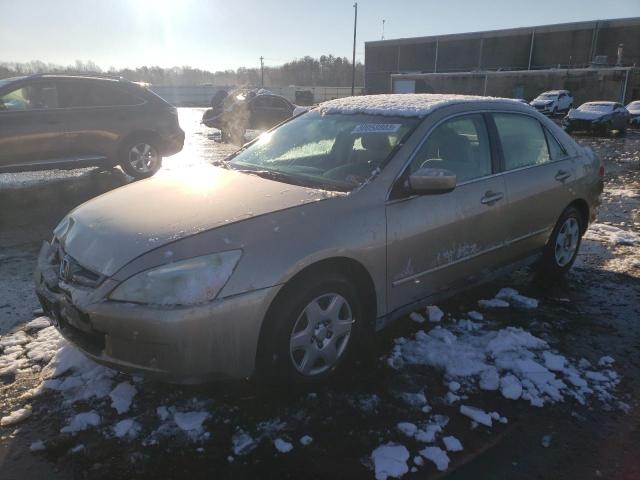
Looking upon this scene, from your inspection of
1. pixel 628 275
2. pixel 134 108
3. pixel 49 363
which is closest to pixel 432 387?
pixel 49 363

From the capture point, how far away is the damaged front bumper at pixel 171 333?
2350mm

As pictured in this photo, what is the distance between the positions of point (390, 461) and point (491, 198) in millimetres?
2080

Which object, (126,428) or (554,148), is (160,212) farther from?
(554,148)

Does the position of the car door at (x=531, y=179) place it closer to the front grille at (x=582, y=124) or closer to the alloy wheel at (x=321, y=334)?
the alloy wheel at (x=321, y=334)

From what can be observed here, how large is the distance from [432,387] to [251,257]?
1.35 meters

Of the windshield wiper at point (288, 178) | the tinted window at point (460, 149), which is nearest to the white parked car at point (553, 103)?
the tinted window at point (460, 149)

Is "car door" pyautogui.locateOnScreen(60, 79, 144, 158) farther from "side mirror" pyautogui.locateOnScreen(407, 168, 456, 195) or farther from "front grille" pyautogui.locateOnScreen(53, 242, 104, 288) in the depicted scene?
"side mirror" pyautogui.locateOnScreen(407, 168, 456, 195)

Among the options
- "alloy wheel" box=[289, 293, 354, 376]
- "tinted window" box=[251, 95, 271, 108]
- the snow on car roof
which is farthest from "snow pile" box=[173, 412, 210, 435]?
"tinted window" box=[251, 95, 271, 108]

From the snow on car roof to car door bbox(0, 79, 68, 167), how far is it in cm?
579

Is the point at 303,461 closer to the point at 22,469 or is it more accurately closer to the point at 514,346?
the point at 22,469

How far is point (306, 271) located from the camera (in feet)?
8.80

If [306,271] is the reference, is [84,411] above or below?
below

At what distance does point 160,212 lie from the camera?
2840 mm

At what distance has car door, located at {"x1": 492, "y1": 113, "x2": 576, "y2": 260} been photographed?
12.9 feet
